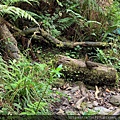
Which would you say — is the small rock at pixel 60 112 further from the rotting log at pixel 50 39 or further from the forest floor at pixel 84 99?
the rotting log at pixel 50 39

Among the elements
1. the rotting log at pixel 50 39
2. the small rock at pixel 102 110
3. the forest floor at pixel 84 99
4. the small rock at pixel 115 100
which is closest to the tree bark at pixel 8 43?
the rotting log at pixel 50 39

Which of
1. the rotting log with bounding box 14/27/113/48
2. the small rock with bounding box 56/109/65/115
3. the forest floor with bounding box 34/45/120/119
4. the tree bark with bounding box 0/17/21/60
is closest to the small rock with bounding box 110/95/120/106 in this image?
the forest floor with bounding box 34/45/120/119

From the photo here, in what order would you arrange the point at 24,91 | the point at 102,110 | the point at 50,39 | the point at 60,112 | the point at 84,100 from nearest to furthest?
the point at 24,91 < the point at 60,112 < the point at 102,110 < the point at 84,100 < the point at 50,39

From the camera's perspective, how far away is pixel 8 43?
3328 millimetres

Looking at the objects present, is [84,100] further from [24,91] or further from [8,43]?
[8,43]

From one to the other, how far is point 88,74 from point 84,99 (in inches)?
18.5

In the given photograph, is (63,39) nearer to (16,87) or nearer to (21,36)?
(21,36)

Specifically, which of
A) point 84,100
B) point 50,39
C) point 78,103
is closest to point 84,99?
point 84,100

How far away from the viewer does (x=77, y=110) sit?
262cm

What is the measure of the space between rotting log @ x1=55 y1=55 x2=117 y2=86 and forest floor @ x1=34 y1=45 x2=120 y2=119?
2.7 inches

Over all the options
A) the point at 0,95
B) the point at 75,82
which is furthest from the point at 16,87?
the point at 75,82

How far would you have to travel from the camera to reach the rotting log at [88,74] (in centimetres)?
327

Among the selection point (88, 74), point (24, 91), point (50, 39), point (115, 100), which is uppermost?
point (50, 39)

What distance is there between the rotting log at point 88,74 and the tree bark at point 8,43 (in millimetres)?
573
